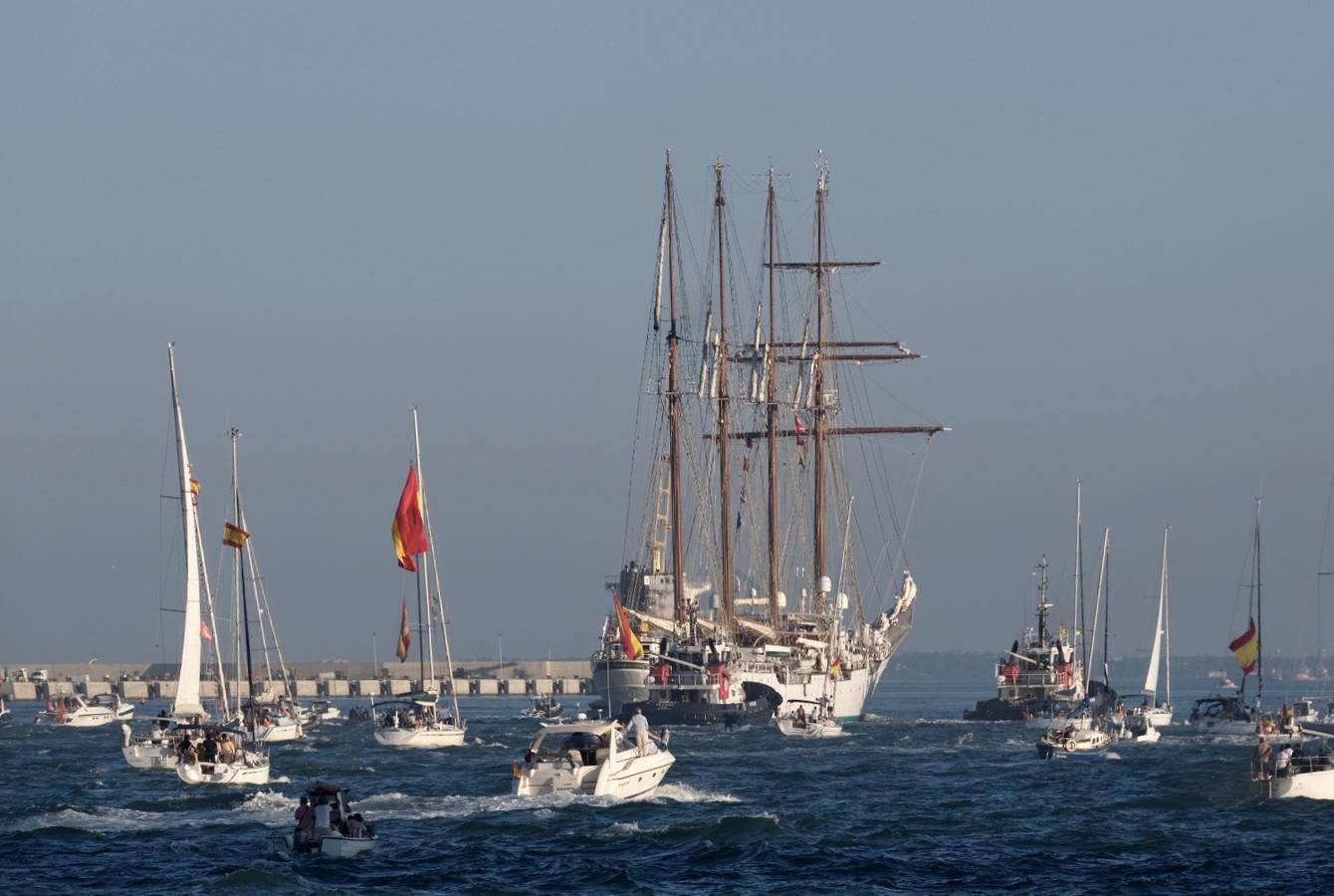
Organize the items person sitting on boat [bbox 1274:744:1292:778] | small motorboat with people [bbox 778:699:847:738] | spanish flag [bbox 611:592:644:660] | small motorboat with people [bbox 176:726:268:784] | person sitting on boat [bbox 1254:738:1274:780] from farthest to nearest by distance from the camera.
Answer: spanish flag [bbox 611:592:644:660]
small motorboat with people [bbox 778:699:847:738]
small motorboat with people [bbox 176:726:268:784]
person sitting on boat [bbox 1254:738:1274:780]
person sitting on boat [bbox 1274:744:1292:778]

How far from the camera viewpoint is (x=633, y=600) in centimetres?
16625

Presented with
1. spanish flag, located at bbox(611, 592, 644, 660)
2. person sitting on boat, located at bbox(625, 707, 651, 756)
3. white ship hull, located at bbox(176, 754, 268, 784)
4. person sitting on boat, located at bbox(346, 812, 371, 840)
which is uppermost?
spanish flag, located at bbox(611, 592, 644, 660)

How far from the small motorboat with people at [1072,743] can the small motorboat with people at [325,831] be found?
181ft

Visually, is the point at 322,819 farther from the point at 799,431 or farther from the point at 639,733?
the point at 799,431

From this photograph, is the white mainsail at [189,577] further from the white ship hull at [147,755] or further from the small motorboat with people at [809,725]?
the small motorboat with people at [809,725]

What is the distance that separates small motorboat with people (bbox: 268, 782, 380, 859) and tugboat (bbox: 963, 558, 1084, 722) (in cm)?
10196

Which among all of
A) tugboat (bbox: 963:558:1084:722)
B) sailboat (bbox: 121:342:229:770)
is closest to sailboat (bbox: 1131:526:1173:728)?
tugboat (bbox: 963:558:1084:722)

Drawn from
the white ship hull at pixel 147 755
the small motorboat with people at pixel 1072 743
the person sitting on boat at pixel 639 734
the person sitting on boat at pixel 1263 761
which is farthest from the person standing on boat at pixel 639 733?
the small motorboat with people at pixel 1072 743

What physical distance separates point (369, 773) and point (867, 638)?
283ft

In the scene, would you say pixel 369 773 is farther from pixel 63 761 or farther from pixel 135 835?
pixel 135 835

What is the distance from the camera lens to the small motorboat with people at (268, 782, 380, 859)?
57.1 meters

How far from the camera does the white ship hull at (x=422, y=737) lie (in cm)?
11394

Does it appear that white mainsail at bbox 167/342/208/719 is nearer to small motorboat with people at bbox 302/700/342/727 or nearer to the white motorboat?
the white motorboat

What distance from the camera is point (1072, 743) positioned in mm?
108375
